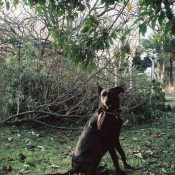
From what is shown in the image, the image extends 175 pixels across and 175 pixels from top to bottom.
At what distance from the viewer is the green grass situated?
4.16 m

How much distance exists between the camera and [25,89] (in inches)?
314

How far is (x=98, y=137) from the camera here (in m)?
3.43

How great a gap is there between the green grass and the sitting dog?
497 mm

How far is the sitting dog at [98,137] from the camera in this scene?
3.36 m

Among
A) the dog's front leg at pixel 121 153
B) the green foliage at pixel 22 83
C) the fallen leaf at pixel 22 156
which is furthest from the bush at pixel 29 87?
the dog's front leg at pixel 121 153

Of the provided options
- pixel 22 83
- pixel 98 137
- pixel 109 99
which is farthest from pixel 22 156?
pixel 22 83

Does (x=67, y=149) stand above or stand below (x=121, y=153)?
below

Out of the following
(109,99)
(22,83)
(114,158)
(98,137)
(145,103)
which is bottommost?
(114,158)

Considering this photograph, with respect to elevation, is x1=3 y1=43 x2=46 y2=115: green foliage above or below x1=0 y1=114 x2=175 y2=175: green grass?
above

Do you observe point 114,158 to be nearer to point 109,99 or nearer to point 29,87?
point 109,99

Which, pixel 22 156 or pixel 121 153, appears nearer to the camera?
pixel 121 153

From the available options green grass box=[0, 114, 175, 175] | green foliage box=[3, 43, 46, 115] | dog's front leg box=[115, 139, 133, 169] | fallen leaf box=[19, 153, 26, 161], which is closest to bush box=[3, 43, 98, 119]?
green foliage box=[3, 43, 46, 115]

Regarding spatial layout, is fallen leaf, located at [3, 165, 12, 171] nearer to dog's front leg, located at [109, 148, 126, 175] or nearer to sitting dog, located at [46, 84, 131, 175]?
sitting dog, located at [46, 84, 131, 175]

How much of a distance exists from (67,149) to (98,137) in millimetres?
2169
